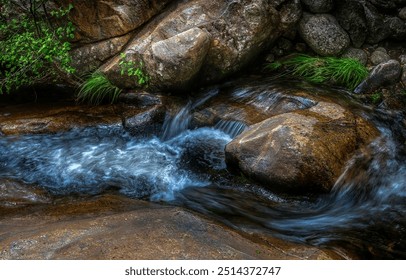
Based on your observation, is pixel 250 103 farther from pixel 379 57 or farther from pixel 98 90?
pixel 98 90

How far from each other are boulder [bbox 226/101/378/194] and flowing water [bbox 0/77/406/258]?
146 millimetres

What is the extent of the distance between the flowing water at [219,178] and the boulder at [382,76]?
0.79 metres

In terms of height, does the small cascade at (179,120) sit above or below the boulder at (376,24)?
below

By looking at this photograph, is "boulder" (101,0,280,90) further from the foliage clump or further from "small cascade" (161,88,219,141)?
the foliage clump

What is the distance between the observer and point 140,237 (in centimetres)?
317

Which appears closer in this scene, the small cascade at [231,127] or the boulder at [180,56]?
the small cascade at [231,127]

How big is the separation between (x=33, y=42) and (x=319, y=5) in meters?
5.32

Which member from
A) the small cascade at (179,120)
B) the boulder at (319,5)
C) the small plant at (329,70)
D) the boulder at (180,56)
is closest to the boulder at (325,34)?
the boulder at (319,5)

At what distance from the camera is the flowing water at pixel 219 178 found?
4012 mm

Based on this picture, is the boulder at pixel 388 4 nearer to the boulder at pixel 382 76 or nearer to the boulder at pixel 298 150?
the boulder at pixel 382 76

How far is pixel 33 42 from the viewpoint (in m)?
6.54

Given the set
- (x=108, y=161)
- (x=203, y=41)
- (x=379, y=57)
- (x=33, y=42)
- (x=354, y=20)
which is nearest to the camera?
(x=108, y=161)

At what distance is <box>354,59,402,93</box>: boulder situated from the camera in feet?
20.7

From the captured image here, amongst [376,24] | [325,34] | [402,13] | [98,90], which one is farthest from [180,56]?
[402,13]
